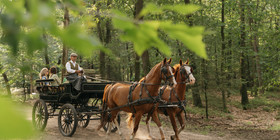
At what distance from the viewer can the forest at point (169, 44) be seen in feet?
3.19

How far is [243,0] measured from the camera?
1616 cm

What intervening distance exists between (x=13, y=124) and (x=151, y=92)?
19.0 ft

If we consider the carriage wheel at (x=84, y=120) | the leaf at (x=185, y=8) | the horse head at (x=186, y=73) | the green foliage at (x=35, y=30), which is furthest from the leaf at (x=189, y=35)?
the carriage wheel at (x=84, y=120)

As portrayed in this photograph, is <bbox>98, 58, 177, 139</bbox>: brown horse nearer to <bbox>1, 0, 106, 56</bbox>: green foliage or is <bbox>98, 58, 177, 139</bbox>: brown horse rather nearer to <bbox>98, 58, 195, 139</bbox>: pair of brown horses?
<bbox>98, 58, 195, 139</bbox>: pair of brown horses

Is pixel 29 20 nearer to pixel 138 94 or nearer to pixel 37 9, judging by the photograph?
pixel 37 9

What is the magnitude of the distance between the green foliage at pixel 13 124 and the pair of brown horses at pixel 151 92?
18.7 feet

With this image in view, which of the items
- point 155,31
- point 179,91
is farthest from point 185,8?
point 179,91

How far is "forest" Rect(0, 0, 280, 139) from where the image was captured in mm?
971

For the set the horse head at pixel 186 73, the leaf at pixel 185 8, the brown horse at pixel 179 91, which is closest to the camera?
the leaf at pixel 185 8

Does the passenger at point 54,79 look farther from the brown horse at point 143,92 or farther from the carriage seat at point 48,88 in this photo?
the brown horse at point 143,92

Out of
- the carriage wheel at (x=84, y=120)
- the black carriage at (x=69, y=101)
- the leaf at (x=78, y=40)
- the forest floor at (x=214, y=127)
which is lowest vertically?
the forest floor at (x=214, y=127)

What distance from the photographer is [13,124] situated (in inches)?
26.0

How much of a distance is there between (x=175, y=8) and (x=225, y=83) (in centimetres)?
1314

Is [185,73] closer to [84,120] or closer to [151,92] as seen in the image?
[151,92]
